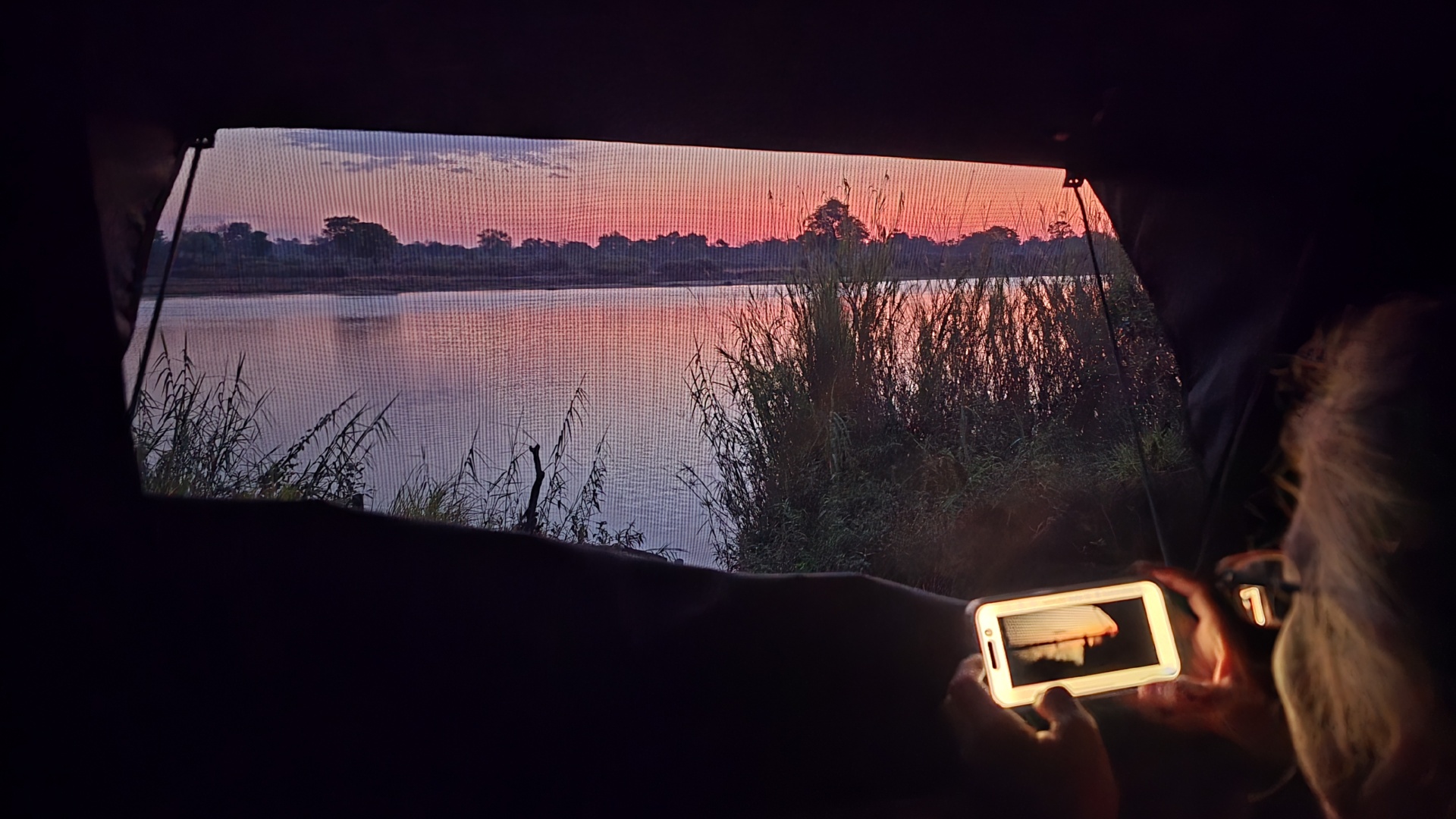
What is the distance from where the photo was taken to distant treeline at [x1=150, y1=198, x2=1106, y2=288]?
166 cm

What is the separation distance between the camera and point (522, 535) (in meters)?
1.82

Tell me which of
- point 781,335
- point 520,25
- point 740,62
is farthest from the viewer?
point 781,335

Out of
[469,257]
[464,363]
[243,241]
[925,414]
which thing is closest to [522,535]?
[464,363]

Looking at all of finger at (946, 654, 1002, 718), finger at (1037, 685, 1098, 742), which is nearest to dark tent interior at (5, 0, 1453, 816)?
finger at (946, 654, 1002, 718)

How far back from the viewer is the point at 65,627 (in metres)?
1.56

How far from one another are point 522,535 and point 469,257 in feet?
1.79

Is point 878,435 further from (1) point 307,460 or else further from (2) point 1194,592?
(1) point 307,460

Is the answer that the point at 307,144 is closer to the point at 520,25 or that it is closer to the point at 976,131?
the point at 520,25

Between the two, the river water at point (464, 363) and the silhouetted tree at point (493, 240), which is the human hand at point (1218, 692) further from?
the silhouetted tree at point (493, 240)

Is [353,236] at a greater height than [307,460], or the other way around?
[353,236]

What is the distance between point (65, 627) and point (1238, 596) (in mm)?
1985

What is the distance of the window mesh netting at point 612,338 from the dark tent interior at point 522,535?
0.09 m

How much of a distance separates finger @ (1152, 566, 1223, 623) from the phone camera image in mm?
95

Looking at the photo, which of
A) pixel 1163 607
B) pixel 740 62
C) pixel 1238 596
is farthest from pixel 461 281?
pixel 1238 596
